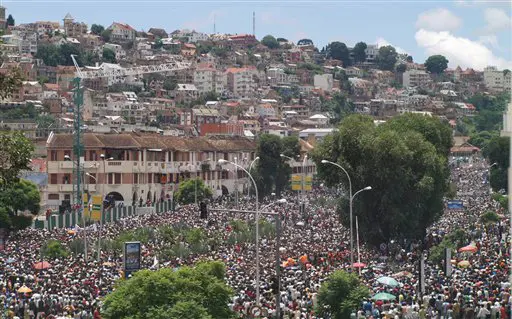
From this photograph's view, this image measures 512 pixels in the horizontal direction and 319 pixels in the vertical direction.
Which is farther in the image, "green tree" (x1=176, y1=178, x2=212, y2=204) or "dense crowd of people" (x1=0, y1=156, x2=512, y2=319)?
"green tree" (x1=176, y1=178, x2=212, y2=204)

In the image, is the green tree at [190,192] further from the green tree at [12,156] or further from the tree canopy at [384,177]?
the green tree at [12,156]

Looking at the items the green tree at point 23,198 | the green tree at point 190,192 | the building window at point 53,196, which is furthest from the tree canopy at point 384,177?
the building window at point 53,196

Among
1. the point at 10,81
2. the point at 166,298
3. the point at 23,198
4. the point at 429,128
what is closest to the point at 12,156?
the point at 10,81

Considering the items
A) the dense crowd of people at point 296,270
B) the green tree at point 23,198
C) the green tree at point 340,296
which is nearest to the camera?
the green tree at point 340,296

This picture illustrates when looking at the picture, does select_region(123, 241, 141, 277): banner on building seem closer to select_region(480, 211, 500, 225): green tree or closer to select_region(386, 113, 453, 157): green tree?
select_region(480, 211, 500, 225): green tree

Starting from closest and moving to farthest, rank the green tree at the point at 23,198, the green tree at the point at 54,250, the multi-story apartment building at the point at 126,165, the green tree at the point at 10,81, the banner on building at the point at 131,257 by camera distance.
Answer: the green tree at the point at 10,81 < the banner on building at the point at 131,257 < the green tree at the point at 54,250 < the green tree at the point at 23,198 < the multi-story apartment building at the point at 126,165

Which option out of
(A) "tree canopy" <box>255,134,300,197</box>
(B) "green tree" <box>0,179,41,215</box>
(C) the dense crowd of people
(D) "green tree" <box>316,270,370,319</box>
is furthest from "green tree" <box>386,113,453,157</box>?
(D) "green tree" <box>316,270,370,319</box>
